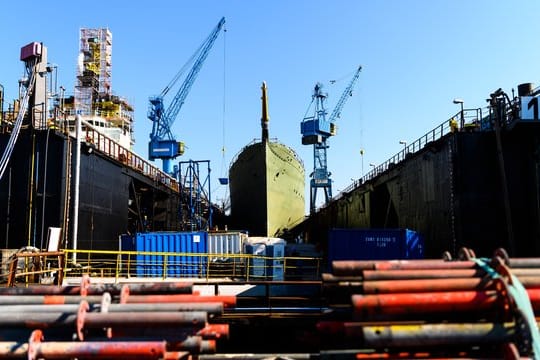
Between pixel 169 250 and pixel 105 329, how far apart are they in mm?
20703

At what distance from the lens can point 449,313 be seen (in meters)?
4.35

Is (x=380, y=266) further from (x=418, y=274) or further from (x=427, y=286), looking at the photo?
(x=427, y=286)

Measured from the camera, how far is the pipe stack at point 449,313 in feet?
13.2

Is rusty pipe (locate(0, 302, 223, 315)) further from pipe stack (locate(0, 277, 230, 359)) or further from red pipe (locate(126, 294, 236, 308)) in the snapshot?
red pipe (locate(126, 294, 236, 308))

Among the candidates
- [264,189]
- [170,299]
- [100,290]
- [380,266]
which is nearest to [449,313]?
[380,266]

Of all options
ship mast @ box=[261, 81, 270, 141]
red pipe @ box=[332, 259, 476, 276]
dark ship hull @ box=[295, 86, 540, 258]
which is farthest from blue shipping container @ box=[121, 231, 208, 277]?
ship mast @ box=[261, 81, 270, 141]

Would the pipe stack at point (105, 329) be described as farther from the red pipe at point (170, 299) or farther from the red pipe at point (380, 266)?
the red pipe at point (380, 266)

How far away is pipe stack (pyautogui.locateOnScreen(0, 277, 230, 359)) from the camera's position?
419 centimetres

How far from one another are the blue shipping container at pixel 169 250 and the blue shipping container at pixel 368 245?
7.57 meters

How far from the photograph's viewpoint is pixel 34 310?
180 inches

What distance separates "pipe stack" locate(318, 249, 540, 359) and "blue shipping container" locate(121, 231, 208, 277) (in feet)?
65.4

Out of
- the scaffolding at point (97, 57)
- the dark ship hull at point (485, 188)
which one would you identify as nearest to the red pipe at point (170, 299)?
the dark ship hull at point (485, 188)

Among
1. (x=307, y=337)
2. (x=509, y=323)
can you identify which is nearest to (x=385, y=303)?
(x=509, y=323)

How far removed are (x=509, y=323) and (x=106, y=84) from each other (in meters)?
81.3
